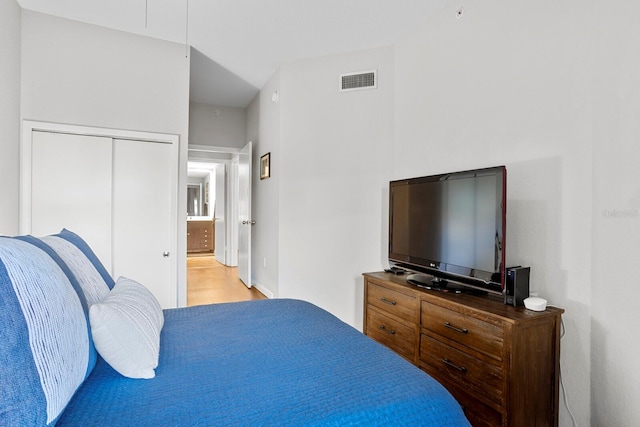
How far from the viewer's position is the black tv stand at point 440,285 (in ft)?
6.92

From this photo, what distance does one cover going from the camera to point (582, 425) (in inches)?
67.2

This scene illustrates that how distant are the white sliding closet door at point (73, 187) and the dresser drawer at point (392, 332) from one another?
2.45 m

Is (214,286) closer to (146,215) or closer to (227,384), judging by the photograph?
(146,215)

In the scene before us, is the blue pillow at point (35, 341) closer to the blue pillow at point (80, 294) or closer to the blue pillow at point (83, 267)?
the blue pillow at point (80, 294)

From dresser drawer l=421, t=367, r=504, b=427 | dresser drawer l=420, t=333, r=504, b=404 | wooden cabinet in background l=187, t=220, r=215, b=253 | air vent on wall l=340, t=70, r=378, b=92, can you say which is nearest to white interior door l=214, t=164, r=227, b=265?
wooden cabinet in background l=187, t=220, r=215, b=253

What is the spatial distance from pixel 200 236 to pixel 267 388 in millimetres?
8472

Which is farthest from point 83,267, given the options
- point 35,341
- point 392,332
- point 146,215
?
point 146,215

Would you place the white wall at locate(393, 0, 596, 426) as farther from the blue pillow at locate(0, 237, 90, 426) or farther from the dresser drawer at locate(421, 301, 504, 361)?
the blue pillow at locate(0, 237, 90, 426)

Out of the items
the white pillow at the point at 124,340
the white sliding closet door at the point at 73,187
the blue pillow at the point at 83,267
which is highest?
the white sliding closet door at the point at 73,187

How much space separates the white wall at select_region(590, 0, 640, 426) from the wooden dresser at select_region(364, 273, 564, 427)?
0.19 metres

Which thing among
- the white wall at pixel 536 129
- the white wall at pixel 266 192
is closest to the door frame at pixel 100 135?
the white wall at pixel 266 192

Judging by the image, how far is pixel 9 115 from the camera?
105 inches

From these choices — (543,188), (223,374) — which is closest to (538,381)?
(543,188)

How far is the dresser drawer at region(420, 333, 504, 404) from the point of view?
167cm
